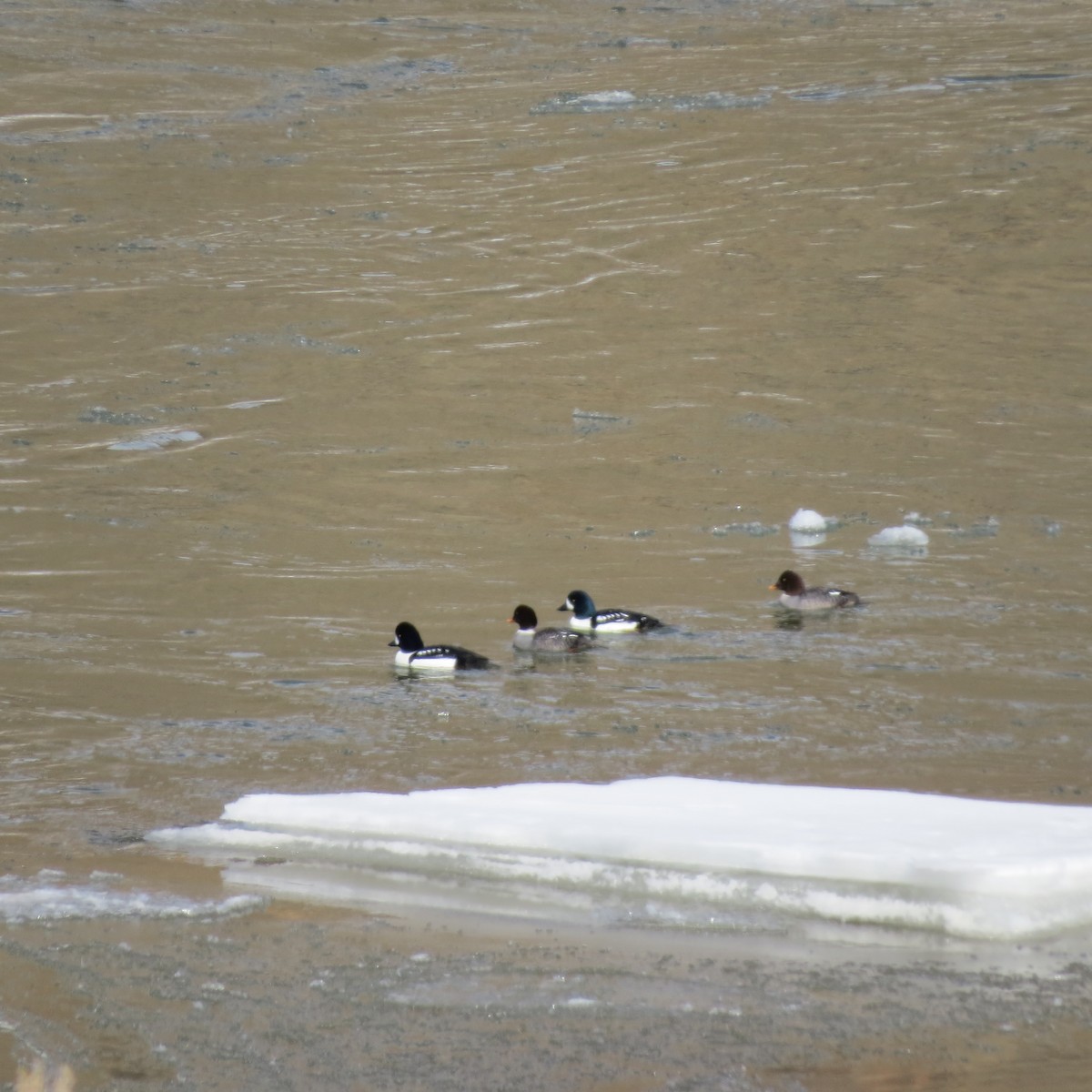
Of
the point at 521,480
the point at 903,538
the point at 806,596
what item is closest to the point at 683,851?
the point at 806,596

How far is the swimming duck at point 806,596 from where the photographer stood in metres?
11.3

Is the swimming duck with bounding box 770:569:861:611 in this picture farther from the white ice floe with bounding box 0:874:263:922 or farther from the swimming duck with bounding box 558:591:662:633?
the white ice floe with bounding box 0:874:263:922

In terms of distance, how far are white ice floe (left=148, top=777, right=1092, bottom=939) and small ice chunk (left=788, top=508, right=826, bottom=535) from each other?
19.1 ft

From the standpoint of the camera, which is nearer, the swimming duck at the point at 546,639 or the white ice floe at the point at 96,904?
the white ice floe at the point at 96,904

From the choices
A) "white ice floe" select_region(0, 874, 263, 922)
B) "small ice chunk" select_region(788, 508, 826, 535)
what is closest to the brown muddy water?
"white ice floe" select_region(0, 874, 263, 922)

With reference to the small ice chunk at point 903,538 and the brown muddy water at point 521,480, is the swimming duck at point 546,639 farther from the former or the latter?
the small ice chunk at point 903,538

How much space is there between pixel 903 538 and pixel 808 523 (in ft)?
2.55

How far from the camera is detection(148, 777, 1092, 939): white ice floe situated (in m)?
6.28

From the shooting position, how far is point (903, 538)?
1300cm

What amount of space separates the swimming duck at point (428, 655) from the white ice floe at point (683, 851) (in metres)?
2.55

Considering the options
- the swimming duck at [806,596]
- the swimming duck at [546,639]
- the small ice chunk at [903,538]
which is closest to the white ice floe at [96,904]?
the swimming duck at [546,639]

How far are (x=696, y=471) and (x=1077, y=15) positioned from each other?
17575 millimetres

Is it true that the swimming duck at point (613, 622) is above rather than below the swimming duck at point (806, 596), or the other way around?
below

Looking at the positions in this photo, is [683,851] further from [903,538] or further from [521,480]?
[521,480]
